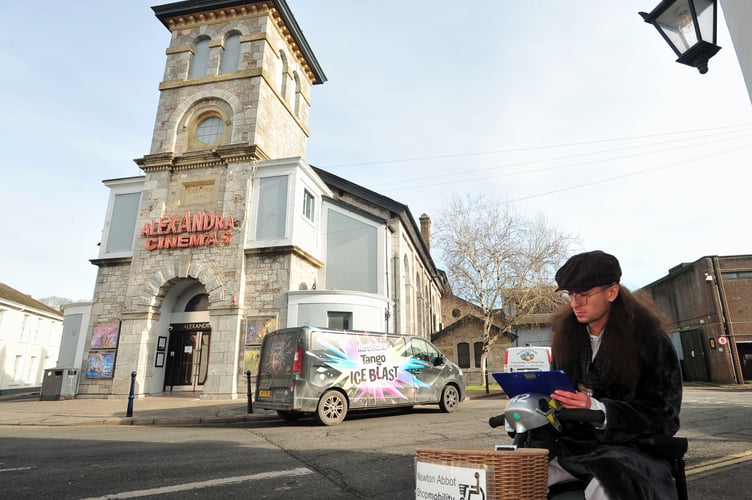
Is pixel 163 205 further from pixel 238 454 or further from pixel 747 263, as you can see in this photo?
pixel 747 263

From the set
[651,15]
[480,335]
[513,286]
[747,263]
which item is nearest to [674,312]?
[747,263]

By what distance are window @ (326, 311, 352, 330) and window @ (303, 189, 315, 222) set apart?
5.31m

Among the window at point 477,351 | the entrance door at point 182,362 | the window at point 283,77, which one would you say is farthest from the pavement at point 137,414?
the window at point 477,351

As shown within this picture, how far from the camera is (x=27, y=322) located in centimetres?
3572

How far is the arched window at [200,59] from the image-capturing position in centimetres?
2210

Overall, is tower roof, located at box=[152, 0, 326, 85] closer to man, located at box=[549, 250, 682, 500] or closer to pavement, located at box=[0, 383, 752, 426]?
pavement, located at box=[0, 383, 752, 426]

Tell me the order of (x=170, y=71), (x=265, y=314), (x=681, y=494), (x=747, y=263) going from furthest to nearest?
(x=747, y=263), (x=170, y=71), (x=265, y=314), (x=681, y=494)

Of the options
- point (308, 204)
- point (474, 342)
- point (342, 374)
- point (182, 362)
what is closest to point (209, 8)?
point (308, 204)

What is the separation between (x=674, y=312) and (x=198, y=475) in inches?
1369

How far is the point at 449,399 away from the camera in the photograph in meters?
11.7

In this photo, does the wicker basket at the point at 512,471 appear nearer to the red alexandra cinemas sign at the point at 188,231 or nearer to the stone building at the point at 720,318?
the red alexandra cinemas sign at the point at 188,231

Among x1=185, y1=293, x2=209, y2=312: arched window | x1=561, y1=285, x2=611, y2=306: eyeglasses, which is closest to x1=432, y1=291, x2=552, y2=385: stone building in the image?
x1=185, y1=293, x2=209, y2=312: arched window

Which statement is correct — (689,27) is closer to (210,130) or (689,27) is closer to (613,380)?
(613,380)

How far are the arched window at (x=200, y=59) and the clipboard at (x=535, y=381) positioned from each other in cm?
2395
